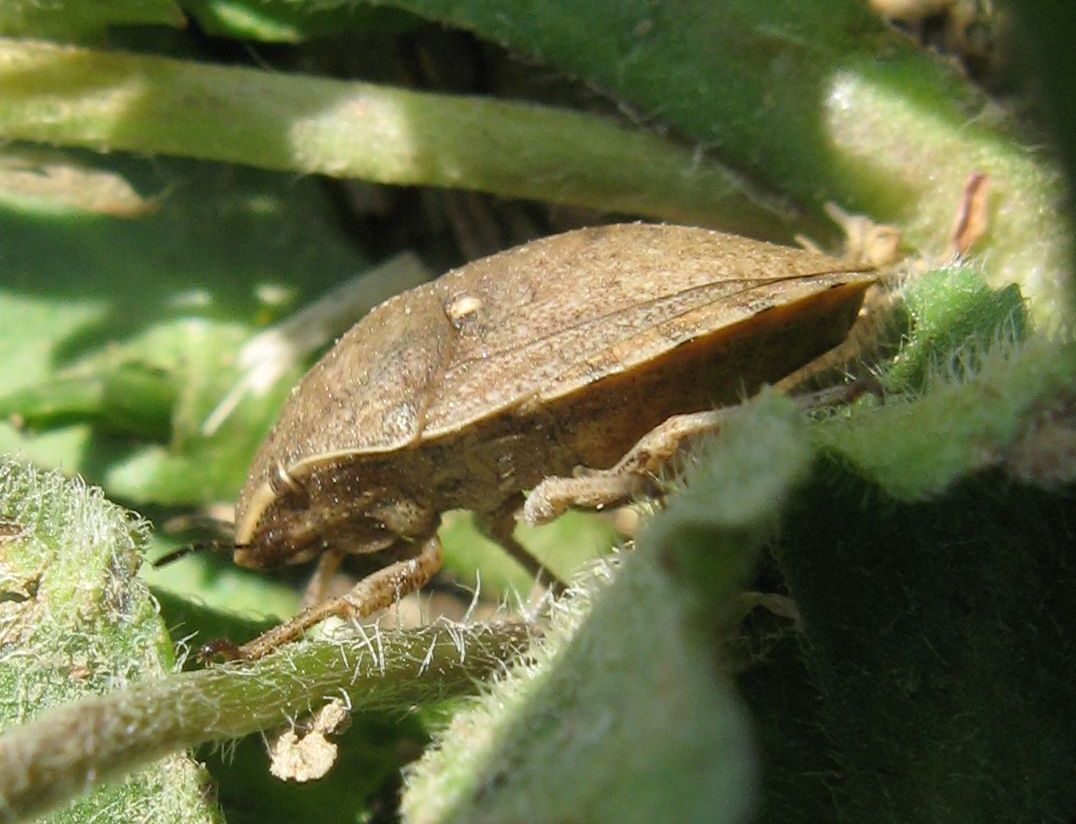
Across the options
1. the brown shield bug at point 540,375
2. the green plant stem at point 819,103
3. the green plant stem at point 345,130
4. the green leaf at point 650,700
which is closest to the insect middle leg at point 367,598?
the brown shield bug at point 540,375

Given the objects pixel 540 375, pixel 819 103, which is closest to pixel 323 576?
pixel 540 375

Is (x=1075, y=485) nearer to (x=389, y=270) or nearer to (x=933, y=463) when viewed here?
(x=933, y=463)

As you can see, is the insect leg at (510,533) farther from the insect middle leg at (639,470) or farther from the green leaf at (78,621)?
the green leaf at (78,621)

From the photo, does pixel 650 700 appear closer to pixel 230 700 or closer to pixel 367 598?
pixel 230 700

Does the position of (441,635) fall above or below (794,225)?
below

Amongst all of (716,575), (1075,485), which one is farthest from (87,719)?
(1075,485)

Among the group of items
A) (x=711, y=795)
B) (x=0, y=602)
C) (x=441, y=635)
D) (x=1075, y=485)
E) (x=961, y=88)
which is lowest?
(x=0, y=602)

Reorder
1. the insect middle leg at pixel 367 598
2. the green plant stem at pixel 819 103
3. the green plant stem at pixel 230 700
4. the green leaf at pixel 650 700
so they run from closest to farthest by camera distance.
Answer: the green leaf at pixel 650 700, the green plant stem at pixel 230 700, the insect middle leg at pixel 367 598, the green plant stem at pixel 819 103
